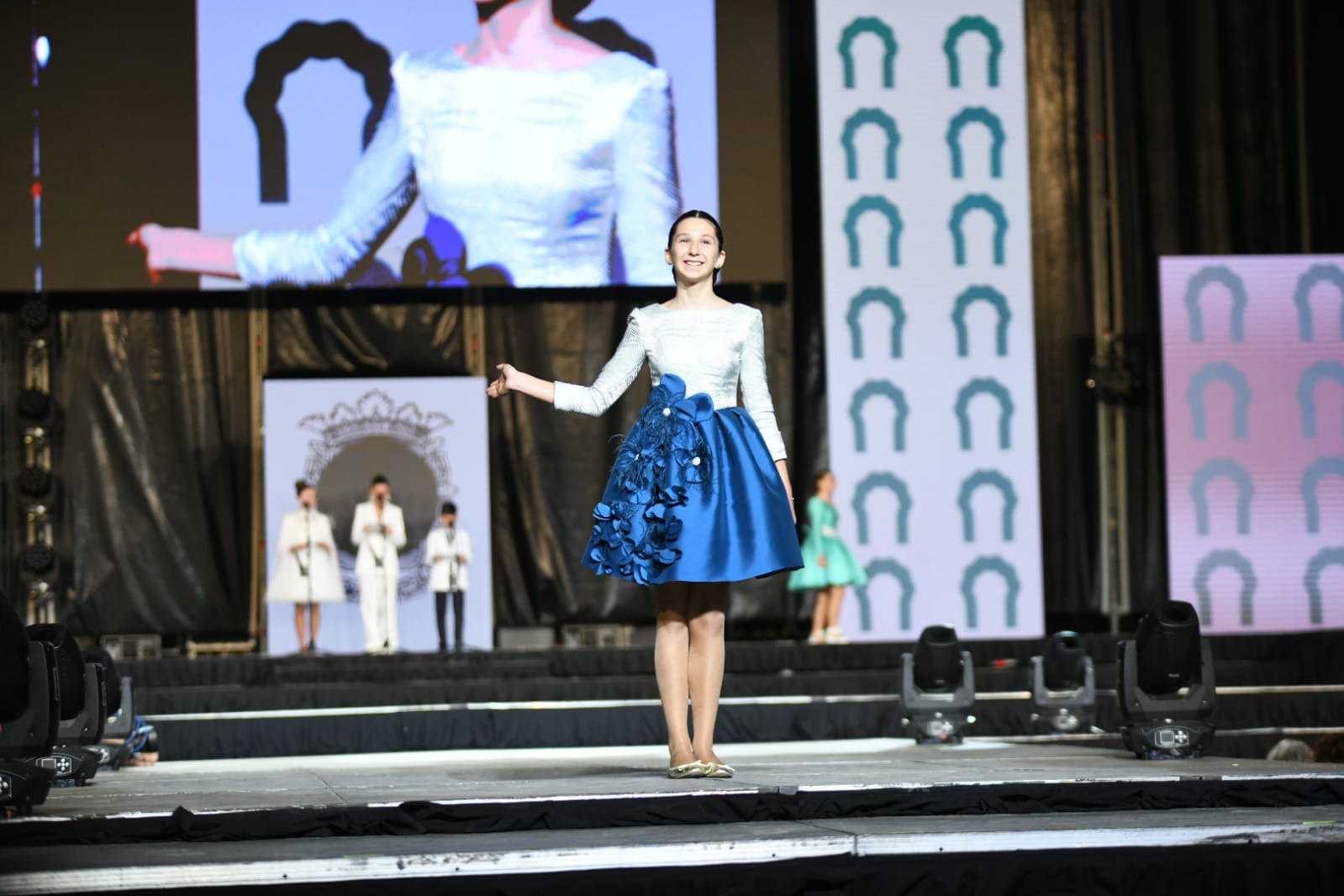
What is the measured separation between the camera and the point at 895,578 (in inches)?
448

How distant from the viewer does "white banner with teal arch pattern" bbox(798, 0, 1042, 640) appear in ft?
37.5

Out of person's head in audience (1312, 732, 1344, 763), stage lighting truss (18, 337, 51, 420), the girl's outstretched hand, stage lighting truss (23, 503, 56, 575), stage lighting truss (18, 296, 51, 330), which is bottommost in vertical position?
person's head in audience (1312, 732, 1344, 763)

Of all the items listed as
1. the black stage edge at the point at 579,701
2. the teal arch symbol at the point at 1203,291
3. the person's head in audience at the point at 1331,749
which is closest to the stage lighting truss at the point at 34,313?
the black stage edge at the point at 579,701

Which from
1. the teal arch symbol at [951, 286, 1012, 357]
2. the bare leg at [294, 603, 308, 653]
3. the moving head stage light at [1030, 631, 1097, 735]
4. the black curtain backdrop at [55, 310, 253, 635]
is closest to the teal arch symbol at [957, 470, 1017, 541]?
the teal arch symbol at [951, 286, 1012, 357]

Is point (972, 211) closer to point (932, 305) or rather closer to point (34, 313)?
point (932, 305)

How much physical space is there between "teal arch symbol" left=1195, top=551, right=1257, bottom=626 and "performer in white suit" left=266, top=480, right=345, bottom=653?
19.1 ft

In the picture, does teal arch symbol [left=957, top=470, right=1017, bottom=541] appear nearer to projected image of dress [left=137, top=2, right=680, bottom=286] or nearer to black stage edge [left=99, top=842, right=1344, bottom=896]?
projected image of dress [left=137, top=2, right=680, bottom=286]

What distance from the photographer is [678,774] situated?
3.39m

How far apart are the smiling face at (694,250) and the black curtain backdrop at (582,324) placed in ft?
28.0

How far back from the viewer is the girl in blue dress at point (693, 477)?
344 centimetres

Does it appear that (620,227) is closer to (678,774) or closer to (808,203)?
(808,203)

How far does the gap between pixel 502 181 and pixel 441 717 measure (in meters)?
5.77

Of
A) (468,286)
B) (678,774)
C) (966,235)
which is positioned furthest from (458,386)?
(678,774)

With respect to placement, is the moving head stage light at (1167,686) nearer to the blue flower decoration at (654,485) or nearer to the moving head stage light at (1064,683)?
the moving head stage light at (1064,683)
